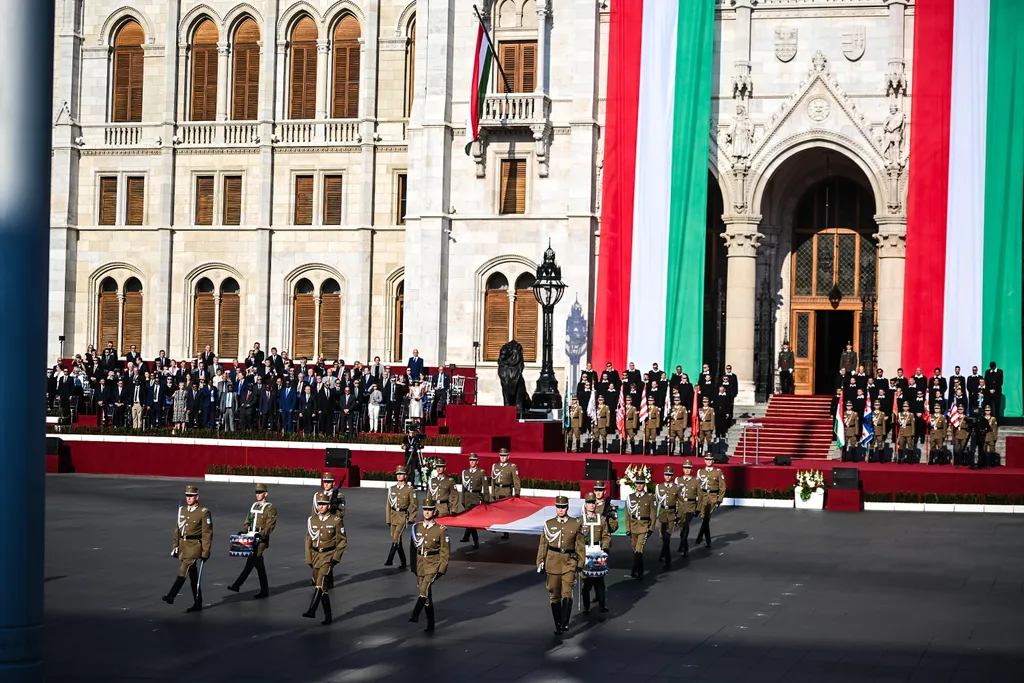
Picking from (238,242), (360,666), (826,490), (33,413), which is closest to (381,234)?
(238,242)

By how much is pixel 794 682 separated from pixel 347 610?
6.81 m

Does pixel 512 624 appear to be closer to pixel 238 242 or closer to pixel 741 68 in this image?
pixel 741 68

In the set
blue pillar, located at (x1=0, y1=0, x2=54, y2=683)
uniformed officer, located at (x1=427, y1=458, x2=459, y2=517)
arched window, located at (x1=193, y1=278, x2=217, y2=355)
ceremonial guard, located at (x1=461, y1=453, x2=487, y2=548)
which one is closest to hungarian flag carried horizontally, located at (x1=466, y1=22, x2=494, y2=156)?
arched window, located at (x1=193, y1=278, x2=217, y2=355)

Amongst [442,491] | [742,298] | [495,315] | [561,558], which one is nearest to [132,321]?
[495,315]

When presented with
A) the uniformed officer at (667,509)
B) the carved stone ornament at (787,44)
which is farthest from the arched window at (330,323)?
the uniformed officer at (667,509)

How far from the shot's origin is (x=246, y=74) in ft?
164

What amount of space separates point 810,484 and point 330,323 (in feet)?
74.5

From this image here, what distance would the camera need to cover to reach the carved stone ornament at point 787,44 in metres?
42.2

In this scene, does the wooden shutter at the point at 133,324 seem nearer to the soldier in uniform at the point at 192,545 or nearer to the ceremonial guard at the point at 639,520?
the ceremonial guard at the point at 639,520

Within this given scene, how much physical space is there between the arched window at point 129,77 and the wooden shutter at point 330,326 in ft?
34.4

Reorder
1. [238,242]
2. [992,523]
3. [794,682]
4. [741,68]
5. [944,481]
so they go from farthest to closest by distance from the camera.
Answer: [238,242], [741,68], [944,481], [992,523], [794,682]

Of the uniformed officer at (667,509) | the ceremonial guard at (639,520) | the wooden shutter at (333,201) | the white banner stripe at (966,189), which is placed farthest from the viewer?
the wooden shutter at (333,201)

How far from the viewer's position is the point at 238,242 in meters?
49.6

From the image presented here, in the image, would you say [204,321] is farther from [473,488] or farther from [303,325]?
[473,488]
